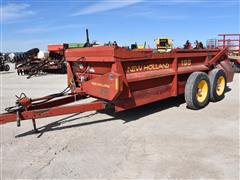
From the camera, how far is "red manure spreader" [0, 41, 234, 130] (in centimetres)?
459

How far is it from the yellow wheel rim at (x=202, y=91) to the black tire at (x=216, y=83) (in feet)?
0.89

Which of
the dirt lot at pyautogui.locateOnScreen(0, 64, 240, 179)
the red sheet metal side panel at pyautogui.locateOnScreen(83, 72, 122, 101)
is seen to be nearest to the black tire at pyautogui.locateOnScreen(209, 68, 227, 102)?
the dirt lot at pyautogui.locateOnScreen(0, 64, 240, 179)

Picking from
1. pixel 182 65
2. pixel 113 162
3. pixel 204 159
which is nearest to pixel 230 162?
pixel 204 159

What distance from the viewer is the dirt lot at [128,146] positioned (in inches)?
128

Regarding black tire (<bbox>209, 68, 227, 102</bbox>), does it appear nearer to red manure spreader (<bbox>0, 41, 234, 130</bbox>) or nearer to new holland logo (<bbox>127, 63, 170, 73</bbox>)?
red manure spreader (<bbox>0, 41, 234, 130</bbox>)

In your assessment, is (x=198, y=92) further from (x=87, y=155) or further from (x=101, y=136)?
(x=87, y=155)

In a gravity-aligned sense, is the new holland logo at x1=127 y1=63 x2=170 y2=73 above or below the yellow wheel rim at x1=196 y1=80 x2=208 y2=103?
above

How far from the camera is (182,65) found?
6.09 meters

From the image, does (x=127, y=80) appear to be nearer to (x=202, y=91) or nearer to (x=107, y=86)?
(x=107, y=86)

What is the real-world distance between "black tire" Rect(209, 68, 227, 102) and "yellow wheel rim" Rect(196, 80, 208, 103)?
0.89 ft

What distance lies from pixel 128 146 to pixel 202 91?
3.02 meters

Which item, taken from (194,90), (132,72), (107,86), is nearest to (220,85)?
(194,90)

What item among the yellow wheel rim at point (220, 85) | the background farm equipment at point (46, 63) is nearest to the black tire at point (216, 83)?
the yellow wheel rim at point (220, 85)

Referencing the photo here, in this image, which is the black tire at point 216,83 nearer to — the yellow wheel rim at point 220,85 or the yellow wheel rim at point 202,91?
the yellow wheel rim at point 220,85
